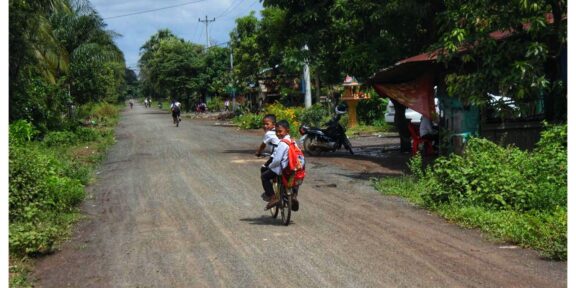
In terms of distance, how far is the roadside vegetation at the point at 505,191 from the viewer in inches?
311

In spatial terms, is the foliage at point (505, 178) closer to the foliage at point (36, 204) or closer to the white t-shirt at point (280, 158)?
the white t-shirt at point (280, 158)

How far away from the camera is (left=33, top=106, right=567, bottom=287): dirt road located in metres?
6.05

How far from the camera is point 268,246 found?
736 cm

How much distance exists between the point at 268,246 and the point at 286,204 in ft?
4.29

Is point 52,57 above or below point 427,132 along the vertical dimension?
above

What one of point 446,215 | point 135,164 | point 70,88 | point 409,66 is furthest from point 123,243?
point 70,88

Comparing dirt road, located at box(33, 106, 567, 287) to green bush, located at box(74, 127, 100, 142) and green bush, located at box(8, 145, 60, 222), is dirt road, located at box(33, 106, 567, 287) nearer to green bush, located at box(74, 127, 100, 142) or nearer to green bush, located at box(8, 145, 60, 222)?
green bush, located at box(8, 145, 60, 222)

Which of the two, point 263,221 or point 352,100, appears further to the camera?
point 352,100

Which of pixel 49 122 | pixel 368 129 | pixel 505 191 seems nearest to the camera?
pixel 505 191

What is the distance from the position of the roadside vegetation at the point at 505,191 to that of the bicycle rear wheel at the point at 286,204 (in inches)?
89.3

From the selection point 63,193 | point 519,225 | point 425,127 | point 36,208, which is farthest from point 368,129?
point 36,208

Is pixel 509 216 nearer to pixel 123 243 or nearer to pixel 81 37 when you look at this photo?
pixel 123 243

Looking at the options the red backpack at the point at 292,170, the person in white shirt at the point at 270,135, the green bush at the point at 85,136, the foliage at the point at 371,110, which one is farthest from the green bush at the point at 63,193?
the foliage at the point at 371,110

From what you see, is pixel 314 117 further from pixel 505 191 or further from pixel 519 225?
pixel 519 225
